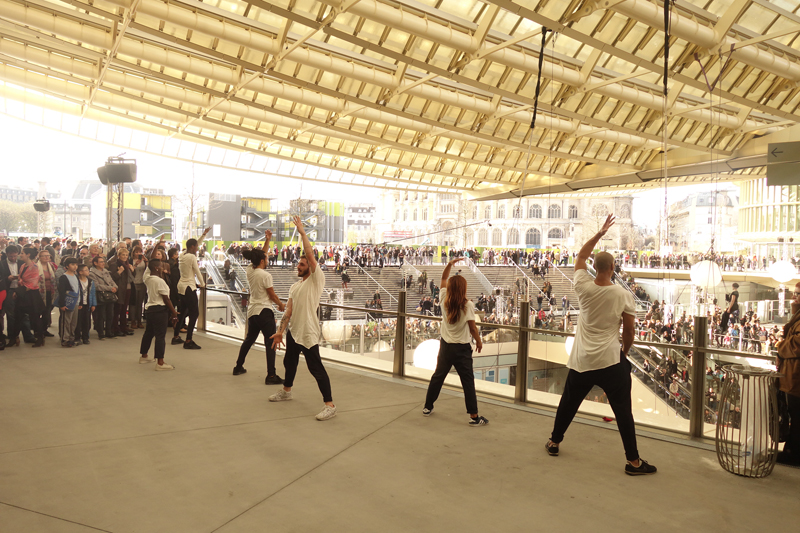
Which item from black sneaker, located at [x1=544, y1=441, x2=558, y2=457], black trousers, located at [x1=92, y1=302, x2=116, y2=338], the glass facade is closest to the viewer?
black sneaker, located at [x1=544, y1=441, x2=558, y2=457]

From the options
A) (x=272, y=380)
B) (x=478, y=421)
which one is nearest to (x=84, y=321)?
(x=272, y=380)

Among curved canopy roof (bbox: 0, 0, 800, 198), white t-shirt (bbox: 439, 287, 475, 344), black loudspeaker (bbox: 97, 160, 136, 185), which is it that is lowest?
white t-shirt (bbox: 439, 287, 475, 344)

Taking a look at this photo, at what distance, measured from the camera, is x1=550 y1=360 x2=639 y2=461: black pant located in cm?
386

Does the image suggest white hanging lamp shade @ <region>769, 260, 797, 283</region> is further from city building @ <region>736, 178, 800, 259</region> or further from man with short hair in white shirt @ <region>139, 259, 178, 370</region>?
man with short hair in white shirt @ <region>139, 259, 178, 370</region>

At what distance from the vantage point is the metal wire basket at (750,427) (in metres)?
3.81

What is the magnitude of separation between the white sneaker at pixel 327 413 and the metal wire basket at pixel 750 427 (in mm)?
3049

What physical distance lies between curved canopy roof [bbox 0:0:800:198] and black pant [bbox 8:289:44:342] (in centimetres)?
726

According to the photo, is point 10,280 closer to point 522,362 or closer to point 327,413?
point 327,413

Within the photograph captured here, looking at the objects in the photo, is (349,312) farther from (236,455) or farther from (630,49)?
(630,49)

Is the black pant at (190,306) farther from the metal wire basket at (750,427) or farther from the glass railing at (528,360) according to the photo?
the metal wire basket at (750,427)

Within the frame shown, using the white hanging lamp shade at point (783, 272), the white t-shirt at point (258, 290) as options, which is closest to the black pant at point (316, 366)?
the white t-shirt at point (258, 290)

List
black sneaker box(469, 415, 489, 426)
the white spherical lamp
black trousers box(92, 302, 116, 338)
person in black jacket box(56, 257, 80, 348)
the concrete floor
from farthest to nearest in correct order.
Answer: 1. black trousers box(92, 302, 116, 338)
2. person in black jacket box(56, 257, 80, 348)
3. the white spherical lamp
4. black sneaker box(469, 415, 489, 426)
5. the concrete floor

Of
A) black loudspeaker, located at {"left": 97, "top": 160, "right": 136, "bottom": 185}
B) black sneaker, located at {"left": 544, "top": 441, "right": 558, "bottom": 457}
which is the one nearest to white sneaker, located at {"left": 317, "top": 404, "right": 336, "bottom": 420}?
black sneaker, located at {"left": 544, "top": 441, "right": 558, "bottom": 457}

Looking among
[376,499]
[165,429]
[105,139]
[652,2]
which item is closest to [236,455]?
[165,429]
